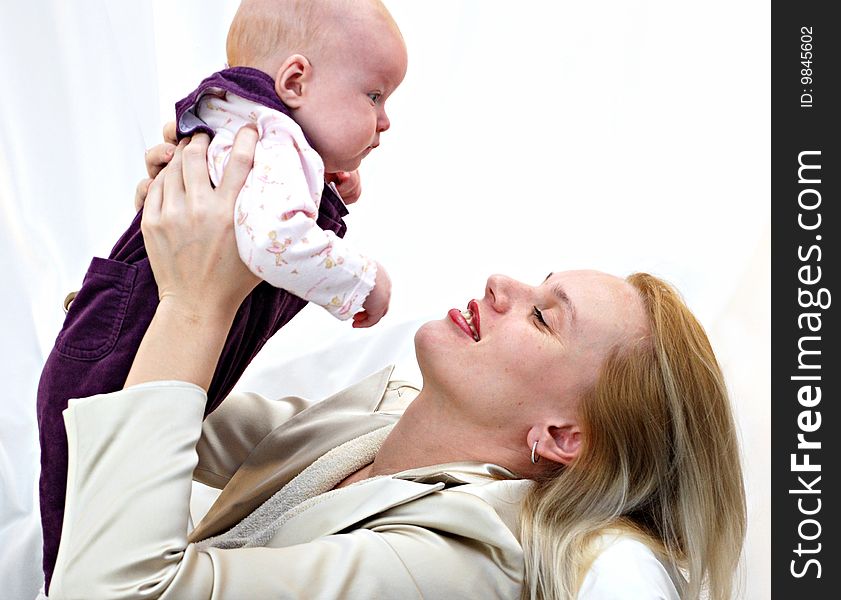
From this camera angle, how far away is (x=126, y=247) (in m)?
1.83

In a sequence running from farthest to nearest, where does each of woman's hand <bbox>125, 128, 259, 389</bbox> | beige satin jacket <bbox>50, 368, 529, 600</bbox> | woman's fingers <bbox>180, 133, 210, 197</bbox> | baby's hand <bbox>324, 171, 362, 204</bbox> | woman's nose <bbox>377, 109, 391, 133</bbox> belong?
baby's hand <bbox>324, 171, 362, 204</bbox>
woman's nose <bbox>377, 109, 391, 133</bbox>
woman's fingers <bbox>180, 133, 210, 197</bbox>
woman's hand <bbox>125, 128, 259, 389</bbox>
beige satin jacket <bbox>50, 368, 529, 600</bbox>

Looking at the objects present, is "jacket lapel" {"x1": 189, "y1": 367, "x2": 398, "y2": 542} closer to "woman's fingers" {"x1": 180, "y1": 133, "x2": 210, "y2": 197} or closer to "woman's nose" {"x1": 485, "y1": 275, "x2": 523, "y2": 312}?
"woman's nose" {"x1": 485, "y1": 275, "x2": 523, "y2": 312}

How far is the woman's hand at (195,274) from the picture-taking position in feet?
5.39

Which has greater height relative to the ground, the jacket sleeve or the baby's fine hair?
the baby's fine hair

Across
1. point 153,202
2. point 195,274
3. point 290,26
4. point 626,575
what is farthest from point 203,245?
point 626,575

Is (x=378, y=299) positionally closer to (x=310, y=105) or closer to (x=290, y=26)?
(x=310, y=105)

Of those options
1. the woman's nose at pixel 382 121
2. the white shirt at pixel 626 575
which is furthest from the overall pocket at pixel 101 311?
the white shirt at pixel 626 575

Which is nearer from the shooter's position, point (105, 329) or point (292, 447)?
point (105, 329)

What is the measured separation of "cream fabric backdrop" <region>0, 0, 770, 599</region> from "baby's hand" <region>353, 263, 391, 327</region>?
0.93m

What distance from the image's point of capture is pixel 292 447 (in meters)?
2.20

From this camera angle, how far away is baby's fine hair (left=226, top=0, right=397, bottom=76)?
1796 mm

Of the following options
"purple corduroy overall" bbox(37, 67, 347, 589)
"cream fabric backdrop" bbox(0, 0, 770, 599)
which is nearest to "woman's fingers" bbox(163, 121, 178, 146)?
"purple corduroy overall" bbox(37, 67, 347, 589)

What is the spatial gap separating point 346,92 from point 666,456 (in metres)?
0.85
